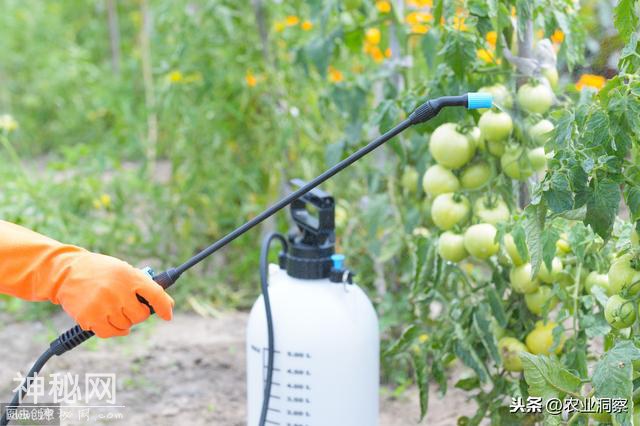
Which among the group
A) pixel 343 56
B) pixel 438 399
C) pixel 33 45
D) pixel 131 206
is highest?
pixel 33 45

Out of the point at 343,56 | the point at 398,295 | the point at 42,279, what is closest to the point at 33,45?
the point at 343,56

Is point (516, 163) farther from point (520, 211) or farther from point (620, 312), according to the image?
point (620, 312)

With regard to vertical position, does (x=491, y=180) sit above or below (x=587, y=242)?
above

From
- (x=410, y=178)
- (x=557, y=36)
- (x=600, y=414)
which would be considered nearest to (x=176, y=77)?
(x=410, y=178)

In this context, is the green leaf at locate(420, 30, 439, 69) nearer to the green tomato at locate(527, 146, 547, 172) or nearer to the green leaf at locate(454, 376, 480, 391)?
the green tomato at locate(527, 146, 547, 172)

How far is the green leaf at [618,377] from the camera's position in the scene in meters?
1.21

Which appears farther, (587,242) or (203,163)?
(203,163)

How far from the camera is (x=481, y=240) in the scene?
160 centimetres

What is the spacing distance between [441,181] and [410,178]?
456mm

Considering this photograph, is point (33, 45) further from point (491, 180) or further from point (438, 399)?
point (491, 180)

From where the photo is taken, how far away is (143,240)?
3117 millimetres

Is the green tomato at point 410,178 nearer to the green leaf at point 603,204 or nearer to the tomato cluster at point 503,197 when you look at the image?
the tomato cluster at point 503,197

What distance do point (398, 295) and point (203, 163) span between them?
934 millimetres

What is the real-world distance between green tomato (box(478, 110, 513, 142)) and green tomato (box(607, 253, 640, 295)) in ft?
1.15
